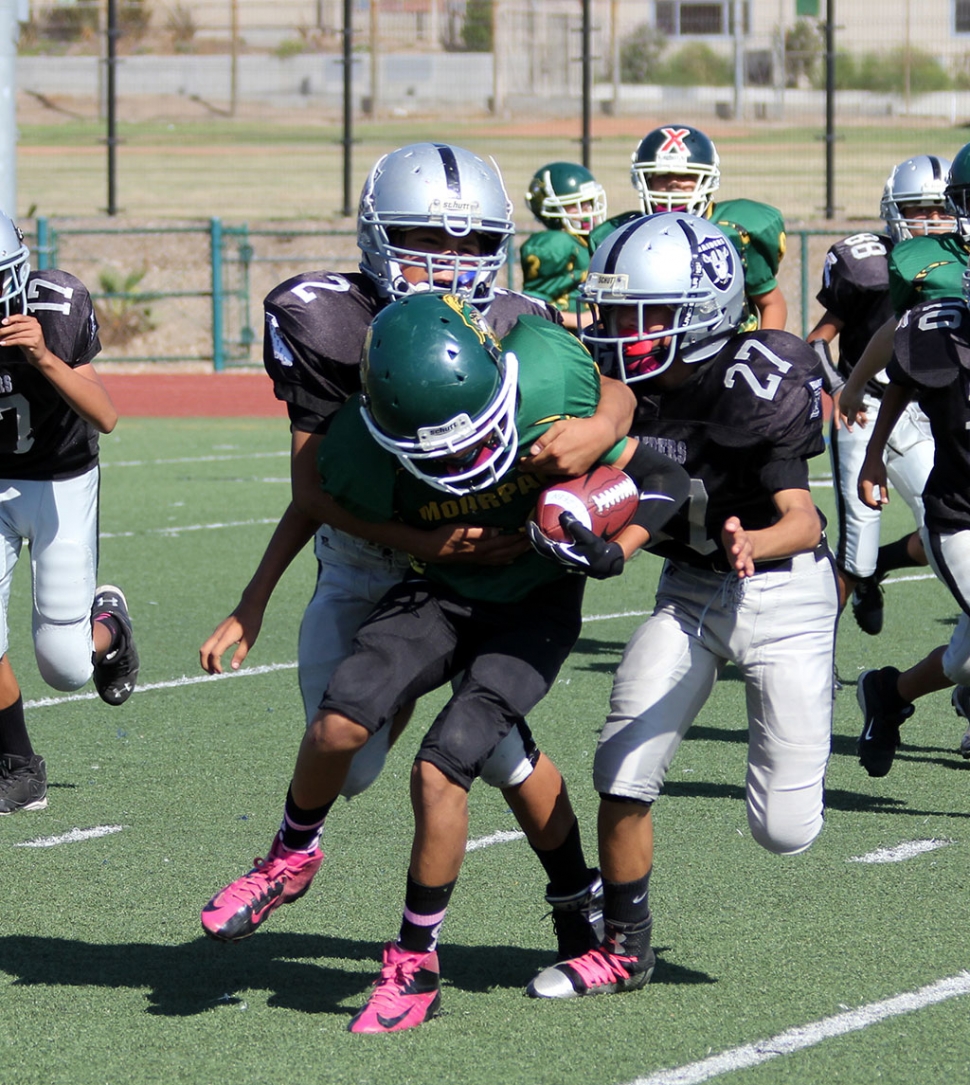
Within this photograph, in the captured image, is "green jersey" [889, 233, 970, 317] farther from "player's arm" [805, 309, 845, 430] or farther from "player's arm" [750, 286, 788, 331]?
"player's arm" [750, 286, 788, 331]

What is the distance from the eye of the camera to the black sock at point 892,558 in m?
6.82

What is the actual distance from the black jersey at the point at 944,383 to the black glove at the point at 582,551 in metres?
1.69

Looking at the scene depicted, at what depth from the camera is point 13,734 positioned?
5.00 metres

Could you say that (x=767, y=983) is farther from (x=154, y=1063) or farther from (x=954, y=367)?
(x=954, y=367)

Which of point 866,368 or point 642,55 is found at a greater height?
point 642,55

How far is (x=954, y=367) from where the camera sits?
459cm

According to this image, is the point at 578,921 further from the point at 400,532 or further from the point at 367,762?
the point at 400,532

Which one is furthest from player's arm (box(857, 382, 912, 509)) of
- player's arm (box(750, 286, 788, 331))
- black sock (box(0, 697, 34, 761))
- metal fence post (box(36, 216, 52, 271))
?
metal fence post (box(36, 216, 52, 271))

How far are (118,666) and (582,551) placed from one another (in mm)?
2737

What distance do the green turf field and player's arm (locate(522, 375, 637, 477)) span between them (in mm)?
1067

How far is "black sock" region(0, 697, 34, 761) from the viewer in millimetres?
4996

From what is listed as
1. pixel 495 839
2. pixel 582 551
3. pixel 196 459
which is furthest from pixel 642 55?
pixel 582 551

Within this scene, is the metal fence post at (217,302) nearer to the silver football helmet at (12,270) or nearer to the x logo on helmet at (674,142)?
the x logo on helmet at (674,142)

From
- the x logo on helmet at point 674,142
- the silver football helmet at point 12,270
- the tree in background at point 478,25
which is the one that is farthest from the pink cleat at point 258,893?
the tree in background at point 478,25
